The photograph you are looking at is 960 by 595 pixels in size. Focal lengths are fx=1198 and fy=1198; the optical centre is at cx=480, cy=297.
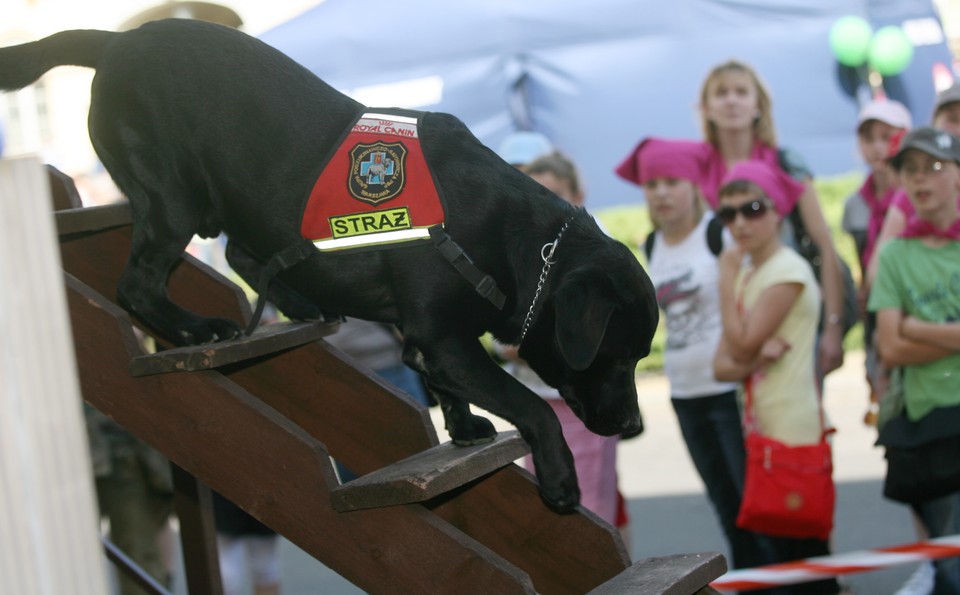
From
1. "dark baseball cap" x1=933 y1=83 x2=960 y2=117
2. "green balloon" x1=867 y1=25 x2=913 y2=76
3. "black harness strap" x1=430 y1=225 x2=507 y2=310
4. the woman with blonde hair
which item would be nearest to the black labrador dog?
"black harness strap" x1=430 y1=225 x2=507 y2=310

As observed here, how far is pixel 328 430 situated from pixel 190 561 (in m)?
0.78

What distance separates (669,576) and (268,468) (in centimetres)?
89

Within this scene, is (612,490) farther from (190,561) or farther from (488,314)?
(488,314)

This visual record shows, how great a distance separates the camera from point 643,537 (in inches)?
253

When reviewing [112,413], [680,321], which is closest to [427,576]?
[112,413]

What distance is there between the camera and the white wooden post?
1.29 meters

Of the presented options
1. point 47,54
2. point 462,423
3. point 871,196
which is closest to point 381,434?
point 462,423

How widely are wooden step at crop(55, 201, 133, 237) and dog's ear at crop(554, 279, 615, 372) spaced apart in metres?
1.20

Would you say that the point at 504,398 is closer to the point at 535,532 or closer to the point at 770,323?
the point at 535,532

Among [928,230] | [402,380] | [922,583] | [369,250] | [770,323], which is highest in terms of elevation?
[369,250]

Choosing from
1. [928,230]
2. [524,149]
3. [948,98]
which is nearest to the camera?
[928,230]

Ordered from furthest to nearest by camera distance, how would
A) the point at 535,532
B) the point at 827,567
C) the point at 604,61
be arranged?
the point at 604,61 → the point at 827,567 → the point at 535,532

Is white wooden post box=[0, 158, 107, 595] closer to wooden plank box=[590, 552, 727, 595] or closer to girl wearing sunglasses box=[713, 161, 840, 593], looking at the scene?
wooden plank box=[590, 552, 727, 595]

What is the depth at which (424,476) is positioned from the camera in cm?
242
